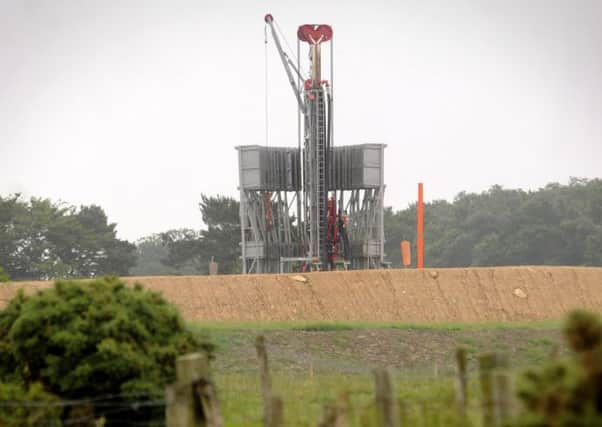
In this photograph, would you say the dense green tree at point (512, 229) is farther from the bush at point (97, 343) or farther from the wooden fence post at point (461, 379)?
the wooden fence post at point (461, 379)

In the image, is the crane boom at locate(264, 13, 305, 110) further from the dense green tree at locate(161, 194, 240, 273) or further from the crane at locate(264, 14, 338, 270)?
the dense green tree at locate(161, 194, 240, 273)

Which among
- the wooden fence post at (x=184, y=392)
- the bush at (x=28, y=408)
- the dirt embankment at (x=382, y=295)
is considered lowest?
the bush at (x=28, y=408)

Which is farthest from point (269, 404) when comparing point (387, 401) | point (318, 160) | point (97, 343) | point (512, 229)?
point (512, 229)

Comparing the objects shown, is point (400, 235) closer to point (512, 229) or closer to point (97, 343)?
point (512, 229)

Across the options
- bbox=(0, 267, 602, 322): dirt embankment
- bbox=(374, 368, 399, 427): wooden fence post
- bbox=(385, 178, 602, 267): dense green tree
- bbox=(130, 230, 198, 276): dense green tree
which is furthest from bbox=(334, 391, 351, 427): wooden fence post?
bbox=(130, 230, 198, 276): dense green tree

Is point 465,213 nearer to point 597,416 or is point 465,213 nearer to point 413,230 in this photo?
point 413,230

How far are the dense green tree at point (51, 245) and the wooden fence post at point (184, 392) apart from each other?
214ft

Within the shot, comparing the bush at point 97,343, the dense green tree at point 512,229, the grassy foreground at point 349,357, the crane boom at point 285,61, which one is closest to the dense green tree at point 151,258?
the dense green tree at point 512,229

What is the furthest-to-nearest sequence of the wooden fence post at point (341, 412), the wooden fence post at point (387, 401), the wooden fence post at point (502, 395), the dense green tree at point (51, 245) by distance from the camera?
the dense green tree at point (51, 245) < the wooden fence post at point (341, 412) < the wooden fence post at point (387, 401) < the wooden fence post at point (502, 395)

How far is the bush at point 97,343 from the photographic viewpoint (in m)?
15.0

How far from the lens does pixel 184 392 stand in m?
11.8

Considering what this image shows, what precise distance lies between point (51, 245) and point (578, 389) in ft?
245

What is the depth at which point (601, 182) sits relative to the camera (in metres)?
105

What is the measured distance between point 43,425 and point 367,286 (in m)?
29.9
